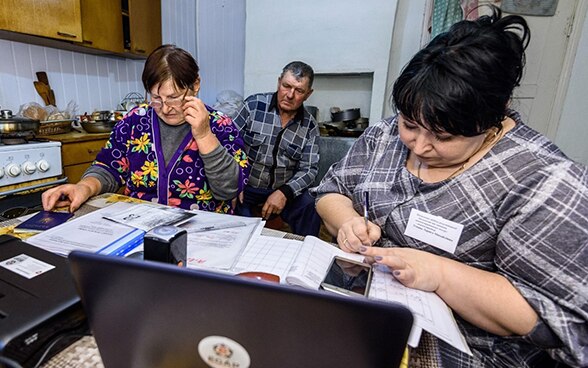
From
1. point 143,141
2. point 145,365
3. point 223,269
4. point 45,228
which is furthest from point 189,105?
point 145,365

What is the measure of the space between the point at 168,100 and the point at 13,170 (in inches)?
50.5

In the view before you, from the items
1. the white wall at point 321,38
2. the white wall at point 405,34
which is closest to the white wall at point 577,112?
the white wall at point 405,34

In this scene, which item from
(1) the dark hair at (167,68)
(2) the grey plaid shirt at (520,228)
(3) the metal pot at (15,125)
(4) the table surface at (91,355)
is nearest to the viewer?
(4) the table surface at (91,355)

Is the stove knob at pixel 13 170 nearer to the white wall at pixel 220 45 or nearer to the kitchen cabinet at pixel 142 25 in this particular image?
the kitchen cabinet at pixel 142 25

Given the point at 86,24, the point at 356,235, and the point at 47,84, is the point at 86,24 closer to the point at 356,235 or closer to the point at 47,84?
the point at 47,84

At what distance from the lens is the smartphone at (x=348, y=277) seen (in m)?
0.60

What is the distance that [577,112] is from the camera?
2.43 m

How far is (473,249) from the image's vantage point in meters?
0.73

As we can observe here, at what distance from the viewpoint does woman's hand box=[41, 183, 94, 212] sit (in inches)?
37.8

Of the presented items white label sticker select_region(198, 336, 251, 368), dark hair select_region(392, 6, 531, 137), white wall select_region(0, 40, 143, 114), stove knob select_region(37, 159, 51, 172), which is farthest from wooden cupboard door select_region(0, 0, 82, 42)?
white label sticker select_region(198, 336, 251, 368)

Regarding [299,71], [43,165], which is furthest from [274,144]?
[43,165]

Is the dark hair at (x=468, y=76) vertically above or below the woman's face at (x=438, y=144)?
above

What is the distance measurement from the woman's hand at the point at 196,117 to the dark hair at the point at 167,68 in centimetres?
8

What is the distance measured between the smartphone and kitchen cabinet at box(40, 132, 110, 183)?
207cm
